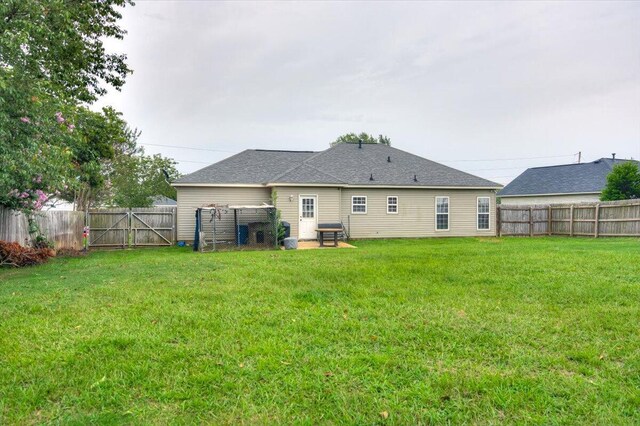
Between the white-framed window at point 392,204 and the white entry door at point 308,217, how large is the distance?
3.67 meters

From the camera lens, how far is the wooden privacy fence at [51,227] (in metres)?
10.2

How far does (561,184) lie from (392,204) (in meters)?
16.5

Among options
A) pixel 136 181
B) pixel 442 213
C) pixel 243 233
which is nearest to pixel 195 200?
pixel 243 233

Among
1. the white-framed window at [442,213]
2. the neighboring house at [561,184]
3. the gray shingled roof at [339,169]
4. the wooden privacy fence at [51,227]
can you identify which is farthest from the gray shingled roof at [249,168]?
the neighboring house at [561,184]

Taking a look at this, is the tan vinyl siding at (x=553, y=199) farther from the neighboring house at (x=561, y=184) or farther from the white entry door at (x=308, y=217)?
the white entry door at (x=308, y=217)

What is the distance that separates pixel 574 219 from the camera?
17.6 meters

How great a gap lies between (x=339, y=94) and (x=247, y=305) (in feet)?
55.2

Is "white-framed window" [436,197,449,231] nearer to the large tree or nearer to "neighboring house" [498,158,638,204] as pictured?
"neighboring house" [498,158,638,204]

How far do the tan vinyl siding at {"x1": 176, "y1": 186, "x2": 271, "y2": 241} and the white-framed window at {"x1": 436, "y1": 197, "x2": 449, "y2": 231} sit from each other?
29.3 feet

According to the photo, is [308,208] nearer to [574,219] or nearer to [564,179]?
[574,219]

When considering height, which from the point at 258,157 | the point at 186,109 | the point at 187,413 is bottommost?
the point at 187,413

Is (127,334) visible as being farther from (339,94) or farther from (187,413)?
(339,94)

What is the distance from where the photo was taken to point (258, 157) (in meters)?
18.8

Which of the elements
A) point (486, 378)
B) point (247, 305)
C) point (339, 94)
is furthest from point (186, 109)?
point (486, 378)
